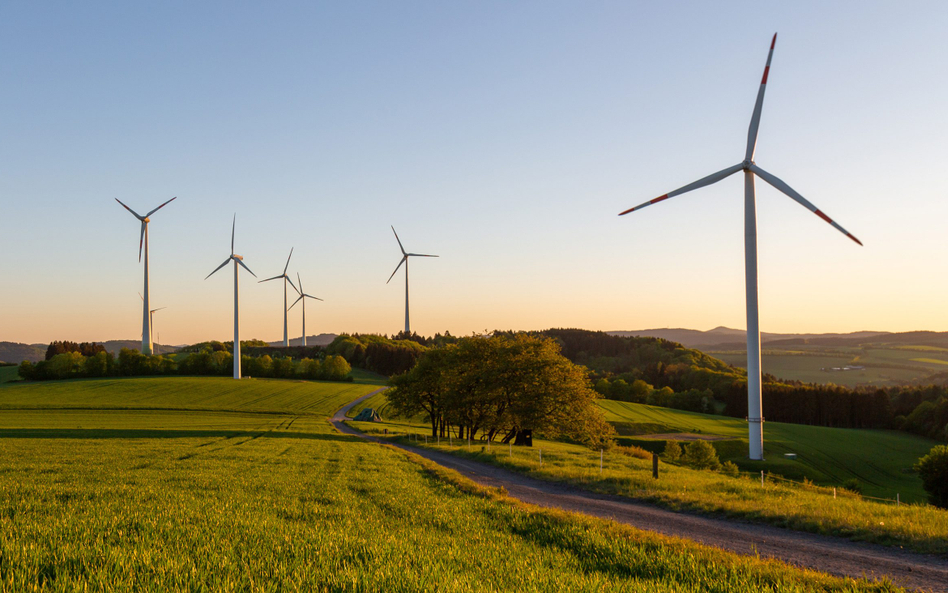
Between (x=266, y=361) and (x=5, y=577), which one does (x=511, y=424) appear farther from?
(x=266, y=361)

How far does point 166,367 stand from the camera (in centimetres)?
16150

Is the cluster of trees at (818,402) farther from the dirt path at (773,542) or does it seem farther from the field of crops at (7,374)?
the field of crops at (7,374)

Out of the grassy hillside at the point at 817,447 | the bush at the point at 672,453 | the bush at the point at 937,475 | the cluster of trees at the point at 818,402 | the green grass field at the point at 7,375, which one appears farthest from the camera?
the green grass field at the point at 7,375

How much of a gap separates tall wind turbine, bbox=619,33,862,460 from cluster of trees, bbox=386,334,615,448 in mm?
20056

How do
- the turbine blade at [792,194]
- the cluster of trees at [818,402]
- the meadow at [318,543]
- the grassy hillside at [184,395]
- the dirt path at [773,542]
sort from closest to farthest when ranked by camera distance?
the meadow at [318,543] < the dirt path at [773,542] < the turbine blade at [792,194] < the grassy hillside at [184,395] < the cluster of trees at [818,402]

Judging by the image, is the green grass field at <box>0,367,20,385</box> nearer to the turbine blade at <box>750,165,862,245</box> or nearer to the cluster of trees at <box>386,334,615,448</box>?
the cluster of trees at <box>386,334,615,448</box>

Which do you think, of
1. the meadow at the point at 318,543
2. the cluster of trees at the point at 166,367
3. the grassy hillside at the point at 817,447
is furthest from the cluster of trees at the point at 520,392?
the cluster of trees at the point at 166,367

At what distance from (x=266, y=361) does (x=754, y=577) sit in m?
181

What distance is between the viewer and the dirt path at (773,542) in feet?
41.9

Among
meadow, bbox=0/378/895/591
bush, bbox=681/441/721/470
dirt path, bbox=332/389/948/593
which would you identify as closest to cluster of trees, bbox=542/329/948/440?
bush, bbox=681/441/721/470

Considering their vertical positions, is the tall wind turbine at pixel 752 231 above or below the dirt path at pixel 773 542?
above

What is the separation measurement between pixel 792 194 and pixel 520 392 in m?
34.3

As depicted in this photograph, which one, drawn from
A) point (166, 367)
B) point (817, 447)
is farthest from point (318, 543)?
point (166, 367)

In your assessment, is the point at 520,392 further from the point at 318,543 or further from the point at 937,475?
the point at 318,543
